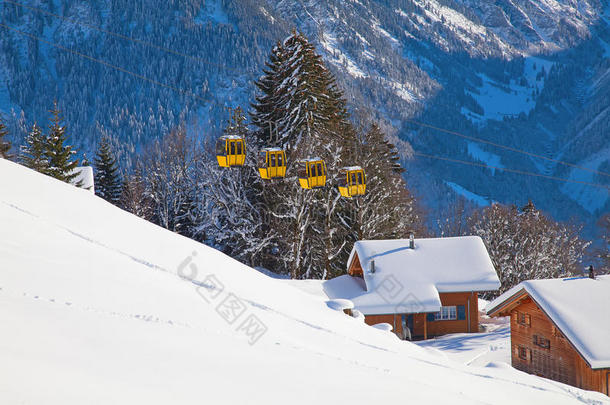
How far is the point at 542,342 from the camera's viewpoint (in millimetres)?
25016

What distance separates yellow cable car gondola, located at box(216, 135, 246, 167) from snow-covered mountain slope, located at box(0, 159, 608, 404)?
26.7 feet

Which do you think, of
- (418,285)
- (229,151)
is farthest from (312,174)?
(418,285)

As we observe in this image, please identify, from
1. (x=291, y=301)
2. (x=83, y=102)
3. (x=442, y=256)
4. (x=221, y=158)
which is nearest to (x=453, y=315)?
(x=442, y=256)

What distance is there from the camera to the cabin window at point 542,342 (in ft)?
80.8

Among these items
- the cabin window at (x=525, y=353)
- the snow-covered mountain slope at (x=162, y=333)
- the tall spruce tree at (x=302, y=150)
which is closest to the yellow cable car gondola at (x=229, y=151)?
the snow-covered mountain slope at (x=162, y=333)

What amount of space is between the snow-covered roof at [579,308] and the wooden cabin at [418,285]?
5471 millimetres

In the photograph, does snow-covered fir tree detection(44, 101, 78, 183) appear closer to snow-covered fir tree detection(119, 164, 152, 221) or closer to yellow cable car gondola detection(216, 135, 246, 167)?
snow-covered fir tree detection(119, 164, 152, 221)

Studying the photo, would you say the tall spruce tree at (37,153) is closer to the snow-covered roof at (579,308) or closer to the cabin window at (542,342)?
the snow-covered roof at (579,308)

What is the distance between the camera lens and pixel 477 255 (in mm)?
34188

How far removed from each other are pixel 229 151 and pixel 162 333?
1548cm

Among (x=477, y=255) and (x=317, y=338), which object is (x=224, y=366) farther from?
(x=477, y=255)

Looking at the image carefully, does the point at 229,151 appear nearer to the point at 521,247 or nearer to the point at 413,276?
the point at 413,276

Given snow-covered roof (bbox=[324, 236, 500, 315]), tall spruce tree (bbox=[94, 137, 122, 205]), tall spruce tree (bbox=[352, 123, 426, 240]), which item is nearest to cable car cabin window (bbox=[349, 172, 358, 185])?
snow-covered roof (bbox=[324, 236, 500, 315])

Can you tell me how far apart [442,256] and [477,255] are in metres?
2.15
